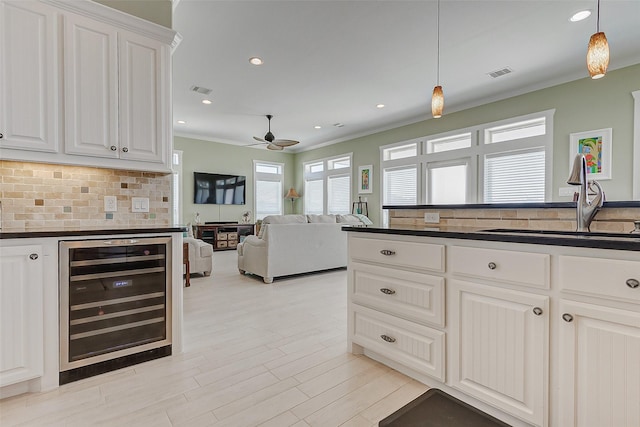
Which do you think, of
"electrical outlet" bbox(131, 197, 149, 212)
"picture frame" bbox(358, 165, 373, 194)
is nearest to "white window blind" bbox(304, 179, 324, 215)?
"picture frame" bbox(358, 165, 373, 194)

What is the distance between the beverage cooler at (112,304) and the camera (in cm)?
188

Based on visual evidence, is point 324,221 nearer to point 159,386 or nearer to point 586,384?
point 159,386

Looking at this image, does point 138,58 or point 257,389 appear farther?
point 138,58

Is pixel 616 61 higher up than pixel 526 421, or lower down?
higher up

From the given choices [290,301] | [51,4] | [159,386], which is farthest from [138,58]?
[290,301]

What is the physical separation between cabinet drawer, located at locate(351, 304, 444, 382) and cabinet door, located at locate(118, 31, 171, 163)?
1.93 metres

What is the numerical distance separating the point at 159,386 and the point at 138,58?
7.31 feet

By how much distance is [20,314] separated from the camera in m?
1.70

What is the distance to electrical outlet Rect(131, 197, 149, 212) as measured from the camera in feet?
8.01

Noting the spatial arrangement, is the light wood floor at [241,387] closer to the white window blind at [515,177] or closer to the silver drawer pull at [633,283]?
the silver drawer pull at [633,283]

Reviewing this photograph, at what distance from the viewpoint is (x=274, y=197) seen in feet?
31.6

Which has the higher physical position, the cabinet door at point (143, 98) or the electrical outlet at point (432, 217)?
the cabinet door at point (143, 98)

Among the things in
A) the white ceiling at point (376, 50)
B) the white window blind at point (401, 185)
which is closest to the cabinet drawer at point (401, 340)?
the white ceiling at point (376, 50)

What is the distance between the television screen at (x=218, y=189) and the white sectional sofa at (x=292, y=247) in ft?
12.1
